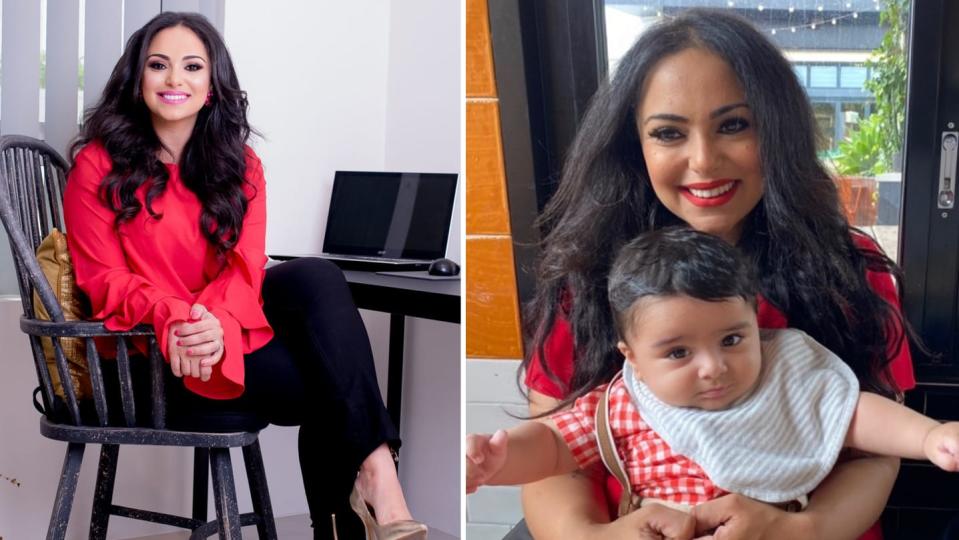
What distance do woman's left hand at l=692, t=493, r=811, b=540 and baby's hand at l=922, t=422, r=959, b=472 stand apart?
0.50ft

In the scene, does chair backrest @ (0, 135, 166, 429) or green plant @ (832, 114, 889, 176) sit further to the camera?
chair backrest @ (0, 135, 166, 429)

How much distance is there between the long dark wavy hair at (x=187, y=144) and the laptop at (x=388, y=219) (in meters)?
0.40

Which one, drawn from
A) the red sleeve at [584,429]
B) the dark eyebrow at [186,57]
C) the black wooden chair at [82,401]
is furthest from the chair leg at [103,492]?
the red sleeve at [584,429]

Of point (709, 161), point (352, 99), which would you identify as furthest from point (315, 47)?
point (709, 161)

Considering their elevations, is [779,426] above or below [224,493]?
above

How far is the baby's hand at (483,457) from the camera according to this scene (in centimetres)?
142

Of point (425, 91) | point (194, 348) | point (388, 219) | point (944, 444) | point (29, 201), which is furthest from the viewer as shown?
point (425, 91)

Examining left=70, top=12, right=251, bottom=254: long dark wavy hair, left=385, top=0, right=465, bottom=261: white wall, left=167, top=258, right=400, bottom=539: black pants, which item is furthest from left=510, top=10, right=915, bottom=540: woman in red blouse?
left=385, top=0, right=465, bottom=261: white wall

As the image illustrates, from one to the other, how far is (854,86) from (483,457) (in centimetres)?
59

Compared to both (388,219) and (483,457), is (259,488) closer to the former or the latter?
(388,219)

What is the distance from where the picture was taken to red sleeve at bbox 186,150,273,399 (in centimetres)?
201

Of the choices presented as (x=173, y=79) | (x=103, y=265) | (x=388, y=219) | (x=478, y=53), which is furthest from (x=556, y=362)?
(x=388, y=219)

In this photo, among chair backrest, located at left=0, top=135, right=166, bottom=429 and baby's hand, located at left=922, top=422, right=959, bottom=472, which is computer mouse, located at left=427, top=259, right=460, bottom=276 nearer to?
chair backrest, located at left=0, top=135, right=166, bottom=429

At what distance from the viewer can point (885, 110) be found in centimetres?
132
